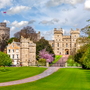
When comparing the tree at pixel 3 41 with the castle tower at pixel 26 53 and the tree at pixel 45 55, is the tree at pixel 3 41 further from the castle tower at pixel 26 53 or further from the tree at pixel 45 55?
the tree at pixel 45 55

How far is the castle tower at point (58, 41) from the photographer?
118 meters

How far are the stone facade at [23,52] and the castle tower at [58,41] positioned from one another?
5546 cm

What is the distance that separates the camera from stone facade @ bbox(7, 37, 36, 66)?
61.2 m

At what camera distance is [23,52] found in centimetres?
6184

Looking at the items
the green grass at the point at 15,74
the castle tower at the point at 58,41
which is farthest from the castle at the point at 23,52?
the castle tower at the point at 58,41

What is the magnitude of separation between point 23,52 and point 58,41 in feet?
193

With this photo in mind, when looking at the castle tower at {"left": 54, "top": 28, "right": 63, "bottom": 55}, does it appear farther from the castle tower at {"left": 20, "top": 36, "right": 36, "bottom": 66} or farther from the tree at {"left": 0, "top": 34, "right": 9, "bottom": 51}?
the castle tower at {"left": 20, "top": 36, "right": 36, "bottom": 66}

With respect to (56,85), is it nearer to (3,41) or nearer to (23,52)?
(23,52)

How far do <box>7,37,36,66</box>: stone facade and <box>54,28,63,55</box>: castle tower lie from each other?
55462mm

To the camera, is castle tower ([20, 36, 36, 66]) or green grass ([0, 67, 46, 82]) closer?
green grass ([0, 67, 46, 82])

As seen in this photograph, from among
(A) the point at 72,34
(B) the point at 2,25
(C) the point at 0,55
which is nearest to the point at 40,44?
(C) the point at 0,55

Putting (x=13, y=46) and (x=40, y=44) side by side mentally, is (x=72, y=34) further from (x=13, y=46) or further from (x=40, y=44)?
(x=13, y=46)

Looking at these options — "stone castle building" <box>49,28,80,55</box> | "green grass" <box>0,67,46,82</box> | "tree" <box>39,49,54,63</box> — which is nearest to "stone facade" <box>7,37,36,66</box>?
"tree" <box>39,49,54,63</box>

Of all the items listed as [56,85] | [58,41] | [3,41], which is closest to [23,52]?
[3,41]
